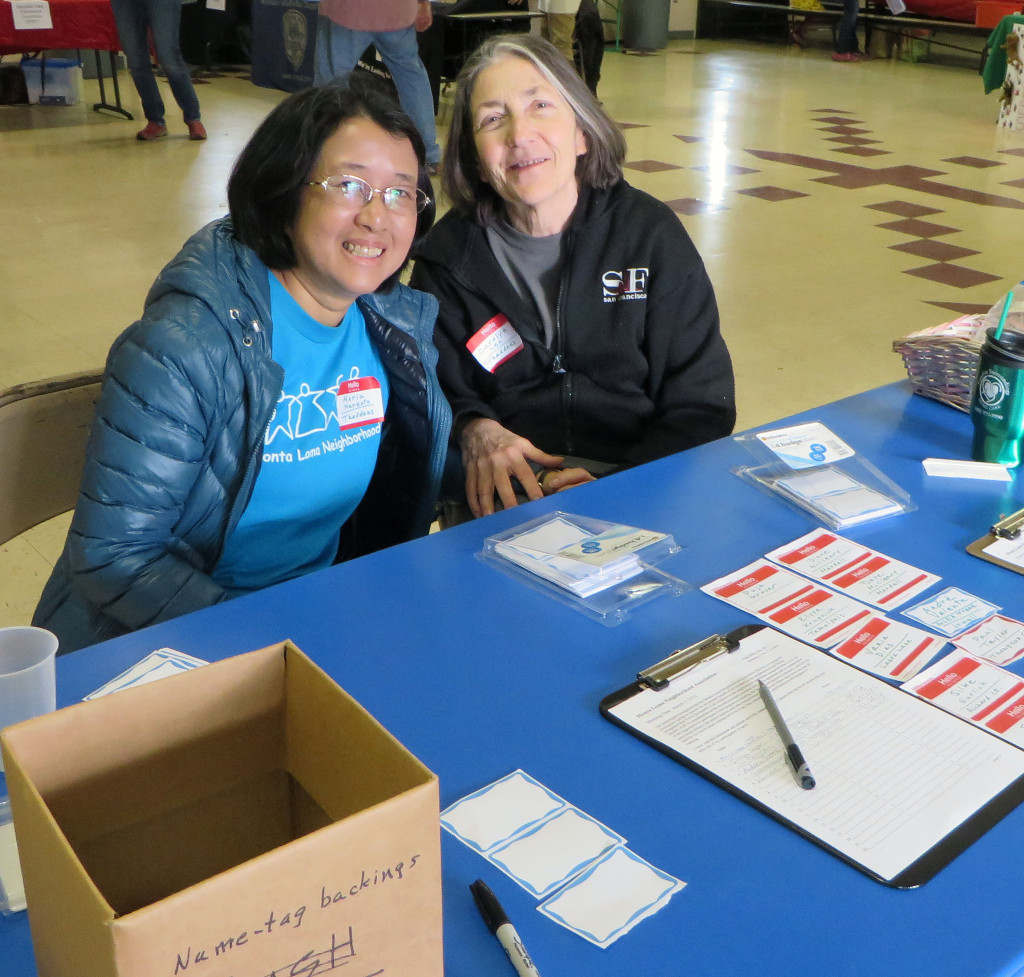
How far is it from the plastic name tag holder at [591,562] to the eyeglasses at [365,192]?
0.55 metres

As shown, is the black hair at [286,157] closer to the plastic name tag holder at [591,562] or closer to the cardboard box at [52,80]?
the plastic name tag holder at [591,562]

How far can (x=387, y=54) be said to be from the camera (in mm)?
5699

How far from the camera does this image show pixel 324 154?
5.15 feet

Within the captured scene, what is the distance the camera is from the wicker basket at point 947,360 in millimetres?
1679

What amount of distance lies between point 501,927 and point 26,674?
44cm

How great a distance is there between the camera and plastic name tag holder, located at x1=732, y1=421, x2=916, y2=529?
141 centimetres

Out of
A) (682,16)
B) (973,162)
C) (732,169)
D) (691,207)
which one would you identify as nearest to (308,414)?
(691,207)

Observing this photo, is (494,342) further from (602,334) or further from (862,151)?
(862,151)

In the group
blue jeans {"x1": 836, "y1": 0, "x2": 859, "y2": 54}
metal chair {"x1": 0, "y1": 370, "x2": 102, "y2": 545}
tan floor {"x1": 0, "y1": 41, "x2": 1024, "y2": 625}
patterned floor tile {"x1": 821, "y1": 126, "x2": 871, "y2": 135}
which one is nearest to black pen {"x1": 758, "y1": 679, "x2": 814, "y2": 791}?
metal chair {"x1": 0, "y1": 370, "x2": 102, "y2": 545}

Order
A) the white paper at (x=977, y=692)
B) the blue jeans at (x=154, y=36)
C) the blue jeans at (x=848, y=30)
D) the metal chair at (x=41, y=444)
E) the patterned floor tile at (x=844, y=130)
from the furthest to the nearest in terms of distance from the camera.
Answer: the blue jeans at (x=848, y=30) < the patterned floor tile at (x=844, y=130) < the blue jeans at (x=154, y=36) < the metal chair at (x=41, y=444) < the white paper at (x=977, y=692)

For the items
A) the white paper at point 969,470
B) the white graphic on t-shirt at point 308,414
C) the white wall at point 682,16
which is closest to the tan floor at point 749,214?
the white graphic on t-shirt at point 308,414

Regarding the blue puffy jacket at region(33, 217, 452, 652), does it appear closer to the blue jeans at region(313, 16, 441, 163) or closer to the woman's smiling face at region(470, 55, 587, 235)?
the woman's smiling face at region(470, 55, 587, 235)

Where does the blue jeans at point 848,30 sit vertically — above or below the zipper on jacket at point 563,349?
above

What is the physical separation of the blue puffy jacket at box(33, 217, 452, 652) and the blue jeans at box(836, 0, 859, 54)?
11.2m
